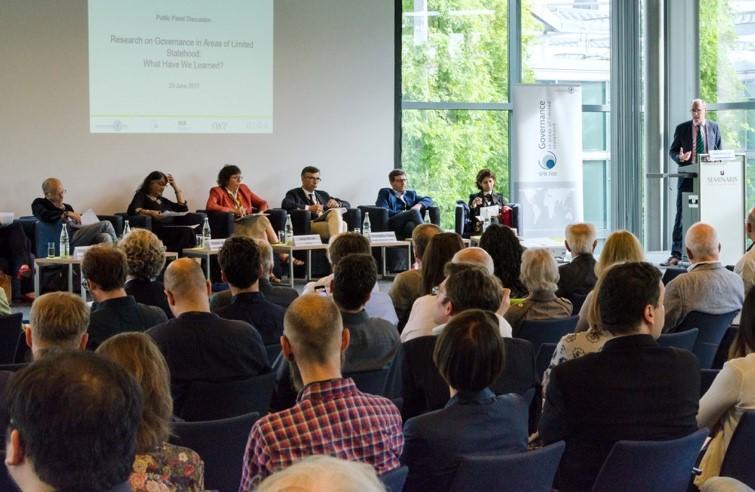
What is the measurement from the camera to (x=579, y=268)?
615cm

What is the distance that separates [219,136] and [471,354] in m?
9.43

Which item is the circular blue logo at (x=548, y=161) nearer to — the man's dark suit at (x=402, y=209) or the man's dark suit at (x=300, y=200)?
the man's dark suit at (x=402, y=209)

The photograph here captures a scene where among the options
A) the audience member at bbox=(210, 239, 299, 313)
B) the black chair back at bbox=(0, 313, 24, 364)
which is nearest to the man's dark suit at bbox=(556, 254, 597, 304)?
the audience member at bbox=(210, 239, 299, 313)

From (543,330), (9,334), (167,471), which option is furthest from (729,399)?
(9,334)

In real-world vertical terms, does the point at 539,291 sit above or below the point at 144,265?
below

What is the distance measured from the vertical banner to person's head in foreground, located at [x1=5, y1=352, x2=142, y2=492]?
1198 centimetres

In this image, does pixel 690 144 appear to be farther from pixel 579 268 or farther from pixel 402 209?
pixel 579 268

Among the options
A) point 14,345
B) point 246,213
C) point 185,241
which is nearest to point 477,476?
point 14,345

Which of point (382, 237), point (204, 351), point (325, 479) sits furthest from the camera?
point (382, 237)

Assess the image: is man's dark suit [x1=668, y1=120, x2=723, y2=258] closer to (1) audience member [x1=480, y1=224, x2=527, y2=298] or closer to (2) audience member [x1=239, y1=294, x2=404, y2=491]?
(1) audience member [x1=480, y1=224, x2=527, y2=298]

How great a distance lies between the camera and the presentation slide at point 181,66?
11.2 m

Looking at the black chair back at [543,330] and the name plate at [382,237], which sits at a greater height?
the name plate at [382,237]

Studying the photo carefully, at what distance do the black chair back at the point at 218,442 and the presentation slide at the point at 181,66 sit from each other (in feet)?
28.2

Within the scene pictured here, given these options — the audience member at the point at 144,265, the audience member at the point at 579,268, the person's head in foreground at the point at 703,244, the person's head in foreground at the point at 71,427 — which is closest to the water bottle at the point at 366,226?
the audience member at the point at 579,268
